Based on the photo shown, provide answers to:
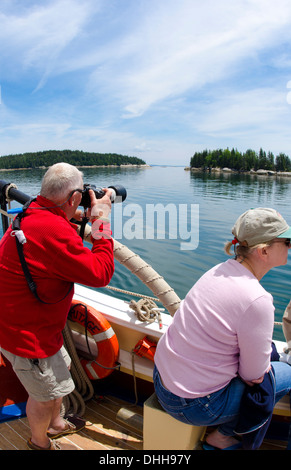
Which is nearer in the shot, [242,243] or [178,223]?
[242,243]

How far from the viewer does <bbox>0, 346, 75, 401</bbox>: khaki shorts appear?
1401 mm

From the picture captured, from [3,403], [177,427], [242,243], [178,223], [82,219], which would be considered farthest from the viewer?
[178,223]

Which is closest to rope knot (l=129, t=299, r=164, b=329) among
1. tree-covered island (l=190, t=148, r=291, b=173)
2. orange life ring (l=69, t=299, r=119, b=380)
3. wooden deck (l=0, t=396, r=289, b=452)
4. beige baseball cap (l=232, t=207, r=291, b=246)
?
orange life ring (l=69, t=299, r=119, b=380)

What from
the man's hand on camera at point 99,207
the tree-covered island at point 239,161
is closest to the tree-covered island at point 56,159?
the tree-covered island at point 239,161

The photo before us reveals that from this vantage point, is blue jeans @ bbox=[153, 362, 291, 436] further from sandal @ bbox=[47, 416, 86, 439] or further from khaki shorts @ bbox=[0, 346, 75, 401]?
sandal @ bbox=[47, 416, 86, 439]

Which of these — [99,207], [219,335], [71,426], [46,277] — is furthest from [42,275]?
[71,426]

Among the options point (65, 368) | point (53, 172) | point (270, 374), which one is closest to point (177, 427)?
point (270, 374)

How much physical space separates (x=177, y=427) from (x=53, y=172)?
1225 mm

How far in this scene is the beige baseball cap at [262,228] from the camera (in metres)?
1.24

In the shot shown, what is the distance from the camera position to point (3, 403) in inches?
79.7

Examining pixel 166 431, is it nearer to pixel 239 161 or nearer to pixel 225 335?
pixel 225 335

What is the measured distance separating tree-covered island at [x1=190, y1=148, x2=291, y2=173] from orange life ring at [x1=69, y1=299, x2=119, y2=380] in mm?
99153

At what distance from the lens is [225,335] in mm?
1125
